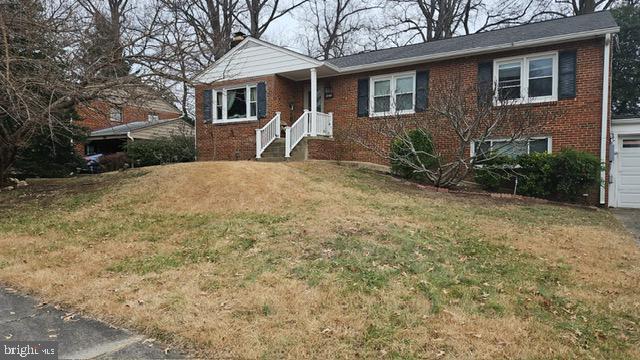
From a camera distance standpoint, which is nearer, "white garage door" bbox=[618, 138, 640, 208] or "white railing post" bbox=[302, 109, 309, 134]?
"white garage door" bbox=[618, 138, 640, 208]

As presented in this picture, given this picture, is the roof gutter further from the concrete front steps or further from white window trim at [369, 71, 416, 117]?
the concrete front steps

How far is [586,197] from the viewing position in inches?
446

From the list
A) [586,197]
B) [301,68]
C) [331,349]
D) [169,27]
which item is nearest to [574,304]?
[331,349]

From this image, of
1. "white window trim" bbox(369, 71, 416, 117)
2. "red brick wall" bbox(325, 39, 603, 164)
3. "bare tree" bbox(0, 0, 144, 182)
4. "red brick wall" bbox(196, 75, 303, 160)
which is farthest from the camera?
"red brick wall" bbox(196, 75, 303, 160)

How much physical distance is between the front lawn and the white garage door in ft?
10.5

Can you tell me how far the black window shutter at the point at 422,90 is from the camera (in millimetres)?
13672

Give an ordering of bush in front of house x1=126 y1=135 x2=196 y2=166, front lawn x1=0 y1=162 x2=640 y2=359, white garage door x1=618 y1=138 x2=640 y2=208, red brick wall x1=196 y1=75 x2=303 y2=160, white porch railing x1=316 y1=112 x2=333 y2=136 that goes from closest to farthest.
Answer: front lawn x1=0 y1=162 x2=640 y2=359 → white garage door x1=618 y1=138 x2=640 y2=208 → white porch railing x1=316 y1=112 x2=333 y2=136 → red brick wall x1=196 y1=75 x2=303 y2=160 → bush in front of house x1=126 y1=135 x2=196 y2=166

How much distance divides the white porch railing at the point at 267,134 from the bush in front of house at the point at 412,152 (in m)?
4.62

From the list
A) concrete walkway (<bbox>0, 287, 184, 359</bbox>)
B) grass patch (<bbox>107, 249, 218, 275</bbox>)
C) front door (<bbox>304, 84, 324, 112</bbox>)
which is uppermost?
front door (<bbox>304, 84, 324, 112</bbox>)

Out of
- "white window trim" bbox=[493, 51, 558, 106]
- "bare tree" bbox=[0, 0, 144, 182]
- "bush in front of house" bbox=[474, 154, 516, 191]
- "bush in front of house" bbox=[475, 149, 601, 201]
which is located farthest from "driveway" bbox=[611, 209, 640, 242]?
"bare tree" bbox=[0, 0, 144, 182]

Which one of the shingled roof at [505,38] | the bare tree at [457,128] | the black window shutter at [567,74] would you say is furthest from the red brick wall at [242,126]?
the black window shutter at [567,74]

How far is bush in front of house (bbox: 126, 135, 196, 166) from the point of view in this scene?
16922 millimetres

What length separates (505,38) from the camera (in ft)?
42.6

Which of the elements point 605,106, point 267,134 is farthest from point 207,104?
point 605,106
